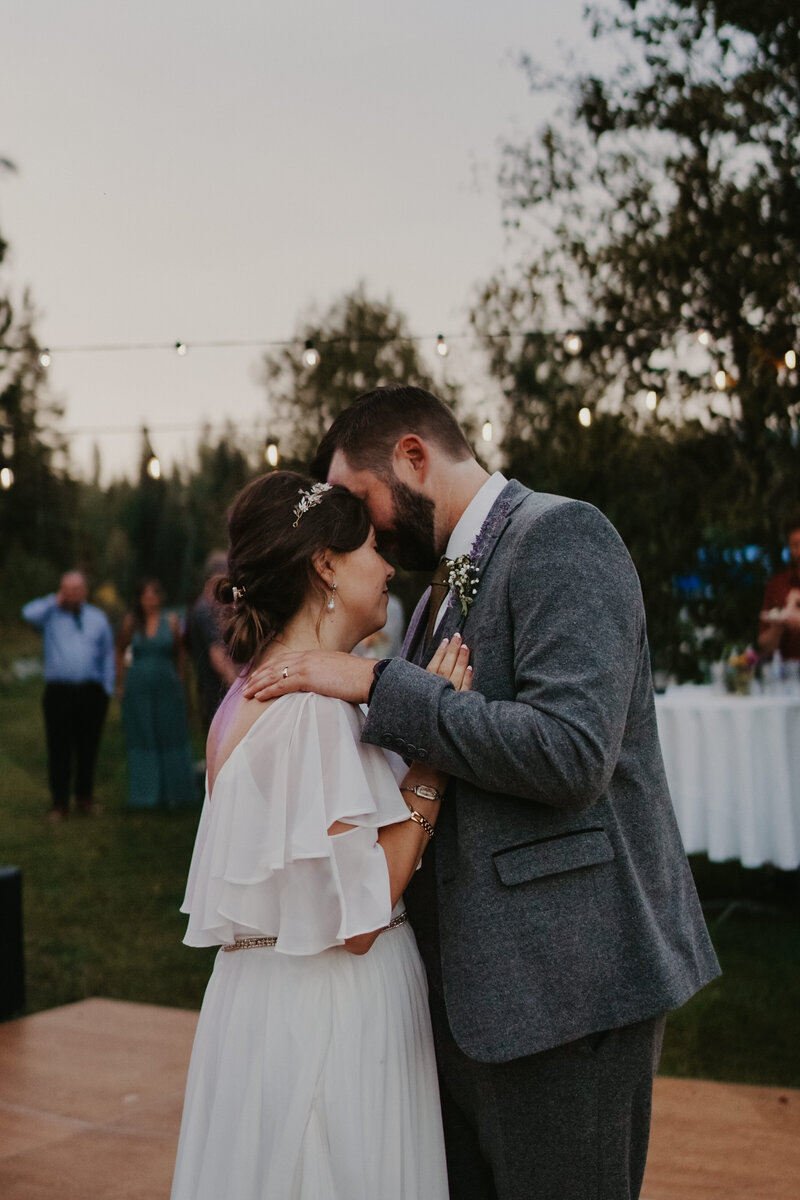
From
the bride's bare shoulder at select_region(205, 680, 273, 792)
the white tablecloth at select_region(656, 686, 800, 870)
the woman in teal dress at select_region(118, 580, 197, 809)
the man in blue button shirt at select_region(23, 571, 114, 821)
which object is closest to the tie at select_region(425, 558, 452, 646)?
the bride's bare shoulder at select_region(205, 680, 273, 792)

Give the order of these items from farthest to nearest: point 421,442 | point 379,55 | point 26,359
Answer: point 26,359 → point 379,55 → point 421,442

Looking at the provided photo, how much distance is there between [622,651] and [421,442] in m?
0.54

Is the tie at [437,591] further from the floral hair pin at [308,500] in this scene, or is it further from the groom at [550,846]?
the floral hair pin at [308,500]

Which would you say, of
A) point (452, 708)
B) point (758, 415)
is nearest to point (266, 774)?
point (452, 708)

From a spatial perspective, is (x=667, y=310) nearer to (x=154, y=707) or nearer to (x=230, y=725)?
(x=154, y=707)

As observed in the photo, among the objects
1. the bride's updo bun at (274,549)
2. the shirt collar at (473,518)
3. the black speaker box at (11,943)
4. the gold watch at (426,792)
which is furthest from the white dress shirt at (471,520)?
the black speaker box at (11,943)

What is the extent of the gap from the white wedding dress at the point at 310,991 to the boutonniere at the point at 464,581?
0.24 m

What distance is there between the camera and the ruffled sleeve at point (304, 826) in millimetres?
1726

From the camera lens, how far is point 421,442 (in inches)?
76.9

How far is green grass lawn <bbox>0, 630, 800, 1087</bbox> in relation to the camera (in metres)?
4.34

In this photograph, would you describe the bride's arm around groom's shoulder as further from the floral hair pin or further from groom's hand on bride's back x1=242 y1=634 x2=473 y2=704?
the floral hair pin

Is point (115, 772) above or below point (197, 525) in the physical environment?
below

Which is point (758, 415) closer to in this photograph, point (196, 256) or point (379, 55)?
point (379, 55)

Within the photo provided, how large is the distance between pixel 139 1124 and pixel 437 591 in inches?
92.3
